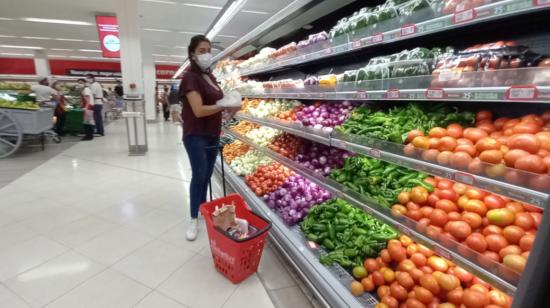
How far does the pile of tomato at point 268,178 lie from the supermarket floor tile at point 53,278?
1.55 meters

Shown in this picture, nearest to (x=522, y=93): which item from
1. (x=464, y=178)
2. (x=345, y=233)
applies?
(x=464, y=178)

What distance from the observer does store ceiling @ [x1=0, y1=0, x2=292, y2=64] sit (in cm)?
561

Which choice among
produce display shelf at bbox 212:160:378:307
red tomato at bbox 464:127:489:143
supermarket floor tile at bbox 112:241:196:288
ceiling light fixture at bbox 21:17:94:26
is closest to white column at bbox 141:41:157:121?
ceiling light fixture at bbox 21:17:94:26

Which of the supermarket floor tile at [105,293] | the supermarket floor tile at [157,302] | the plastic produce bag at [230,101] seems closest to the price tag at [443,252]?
the supermarket floor tile at [157,302]

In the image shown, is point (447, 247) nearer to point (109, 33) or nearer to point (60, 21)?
point (109, 33)

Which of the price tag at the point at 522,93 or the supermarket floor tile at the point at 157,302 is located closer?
→ the price tag at the point at 522,93

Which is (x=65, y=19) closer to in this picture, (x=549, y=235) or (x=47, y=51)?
(x=47, y=51)

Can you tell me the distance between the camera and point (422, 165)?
3.95 ft

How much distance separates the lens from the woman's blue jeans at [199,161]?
2.40 meters

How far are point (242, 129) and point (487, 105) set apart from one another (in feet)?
10.7

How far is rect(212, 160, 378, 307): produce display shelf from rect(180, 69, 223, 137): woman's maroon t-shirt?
93 cm

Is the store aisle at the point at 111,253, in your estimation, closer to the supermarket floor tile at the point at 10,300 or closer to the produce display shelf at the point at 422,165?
the supermarket floor tile at the point at 10,300

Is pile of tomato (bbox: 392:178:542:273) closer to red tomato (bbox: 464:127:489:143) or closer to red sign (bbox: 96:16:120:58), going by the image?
red tomato (bbox: 464:127:489:143)

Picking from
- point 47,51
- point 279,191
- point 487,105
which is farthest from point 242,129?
point 47,51
